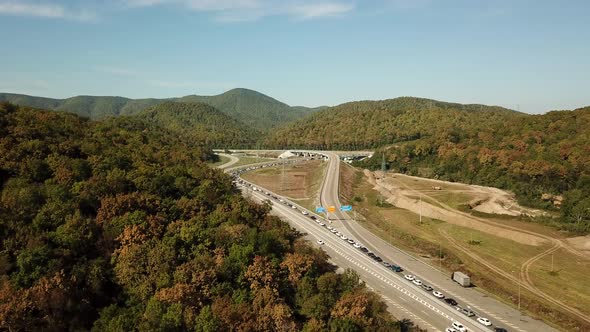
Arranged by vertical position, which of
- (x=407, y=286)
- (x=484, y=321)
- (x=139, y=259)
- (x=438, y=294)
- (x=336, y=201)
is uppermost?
(x=139, y=259)

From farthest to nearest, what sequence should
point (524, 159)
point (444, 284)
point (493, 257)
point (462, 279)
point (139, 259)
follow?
1. point (524, 159)
2. point (493, 257)
3. point (444, 284)
4. point (462, 279)
5. point (139, 259)

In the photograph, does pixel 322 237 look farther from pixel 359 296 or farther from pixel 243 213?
pixel 359 296

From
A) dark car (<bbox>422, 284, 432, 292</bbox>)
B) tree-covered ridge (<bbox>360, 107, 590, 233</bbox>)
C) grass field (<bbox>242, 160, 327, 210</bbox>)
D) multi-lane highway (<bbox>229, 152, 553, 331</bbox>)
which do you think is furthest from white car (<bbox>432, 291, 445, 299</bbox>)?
tree-covered ridge (<bbox>360, 107, 590, 233</bbox>)

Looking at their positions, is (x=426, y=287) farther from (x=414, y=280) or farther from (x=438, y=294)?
(x=438, y=294)

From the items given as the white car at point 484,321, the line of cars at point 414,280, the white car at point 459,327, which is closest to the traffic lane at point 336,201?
the white car at point 484,321

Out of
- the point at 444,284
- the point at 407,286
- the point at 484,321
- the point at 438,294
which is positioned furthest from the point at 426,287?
the point at 484,321

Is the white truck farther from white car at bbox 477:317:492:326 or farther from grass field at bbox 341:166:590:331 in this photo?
white car at bbox 477:317:492:326
